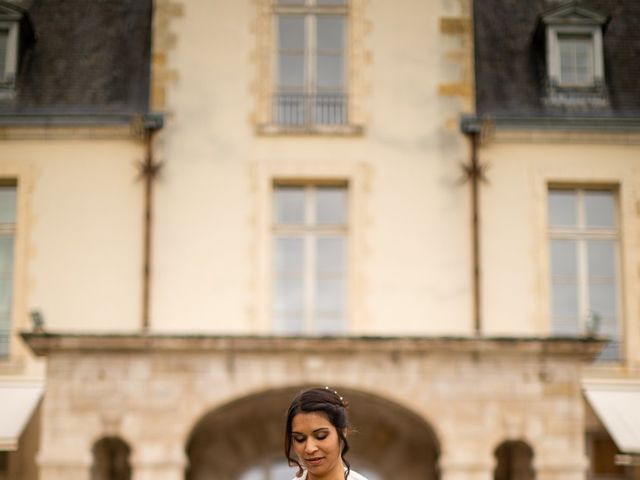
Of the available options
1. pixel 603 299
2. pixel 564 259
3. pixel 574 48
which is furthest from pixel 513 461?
pixel 574 48

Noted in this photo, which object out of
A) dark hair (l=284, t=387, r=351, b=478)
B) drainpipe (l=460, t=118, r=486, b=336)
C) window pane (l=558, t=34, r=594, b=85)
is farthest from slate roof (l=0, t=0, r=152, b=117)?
dark hair (l=284, t=387, r=351, b=478)

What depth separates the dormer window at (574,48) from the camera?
16.5 metres

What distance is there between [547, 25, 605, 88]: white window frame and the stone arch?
4283 mm

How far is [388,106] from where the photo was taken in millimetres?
16016

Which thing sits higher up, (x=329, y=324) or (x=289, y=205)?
(x=289, y=205)

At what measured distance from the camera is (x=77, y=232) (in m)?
15.8

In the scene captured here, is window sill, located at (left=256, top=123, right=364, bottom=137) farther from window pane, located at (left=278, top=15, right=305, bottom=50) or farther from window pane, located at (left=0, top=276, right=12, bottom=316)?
window pane, located at (left=0, top=276, right=12, bottom=316)

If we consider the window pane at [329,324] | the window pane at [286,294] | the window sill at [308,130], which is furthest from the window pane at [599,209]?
the window pane at [286,294]

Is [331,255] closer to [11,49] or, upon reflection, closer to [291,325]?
[291,325]

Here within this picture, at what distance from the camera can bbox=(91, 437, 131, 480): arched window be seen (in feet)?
47.9

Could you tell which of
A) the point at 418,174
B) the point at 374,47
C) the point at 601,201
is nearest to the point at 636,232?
the point at 601,201

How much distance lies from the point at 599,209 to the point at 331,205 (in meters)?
2.97

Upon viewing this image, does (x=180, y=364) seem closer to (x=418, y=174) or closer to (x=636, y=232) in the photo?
(x=418, y=174)

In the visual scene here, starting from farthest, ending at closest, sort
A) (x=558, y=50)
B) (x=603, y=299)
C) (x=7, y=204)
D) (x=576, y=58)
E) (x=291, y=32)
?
(x=576, y=58) < (x=558, y=50) < (x=291, y=32) < (x=7, y=204) < (x=603, y=299)
